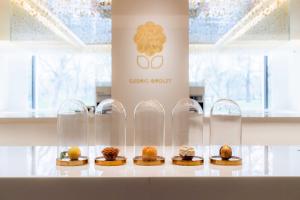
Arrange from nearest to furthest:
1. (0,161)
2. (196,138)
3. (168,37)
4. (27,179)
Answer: (27,179) → (0,161) → (196,138) → (168,37)

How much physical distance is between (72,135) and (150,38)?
1.93 meters

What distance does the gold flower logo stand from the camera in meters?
3.91

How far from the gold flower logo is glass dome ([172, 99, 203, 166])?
54.8 inches

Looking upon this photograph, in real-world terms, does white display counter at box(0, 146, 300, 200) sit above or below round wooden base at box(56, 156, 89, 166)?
below

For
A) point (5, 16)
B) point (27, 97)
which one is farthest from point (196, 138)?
point (27, 97)

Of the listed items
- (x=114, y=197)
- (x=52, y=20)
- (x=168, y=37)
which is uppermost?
(x=52, y=20)

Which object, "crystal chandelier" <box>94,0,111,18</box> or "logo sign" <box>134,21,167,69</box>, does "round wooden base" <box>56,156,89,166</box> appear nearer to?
"logo sign" <box>134,21,167,69</box>

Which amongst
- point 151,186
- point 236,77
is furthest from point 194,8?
point 151,186

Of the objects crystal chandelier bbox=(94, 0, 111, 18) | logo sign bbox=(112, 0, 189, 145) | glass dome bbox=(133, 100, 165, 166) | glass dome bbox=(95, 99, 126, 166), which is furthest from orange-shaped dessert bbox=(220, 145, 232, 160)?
crystal chandelier bbox=(94, 0, 111, 18)

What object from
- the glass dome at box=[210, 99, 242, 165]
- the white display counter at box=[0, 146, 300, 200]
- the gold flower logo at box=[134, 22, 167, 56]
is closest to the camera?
the white display counter at box=[0, 146, 300, 200]

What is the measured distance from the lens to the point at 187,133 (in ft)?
7.71

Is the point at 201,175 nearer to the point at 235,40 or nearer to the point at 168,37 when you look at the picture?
the point at 168,37

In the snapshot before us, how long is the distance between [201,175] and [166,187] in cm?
14

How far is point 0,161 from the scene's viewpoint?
1632 millimetres
